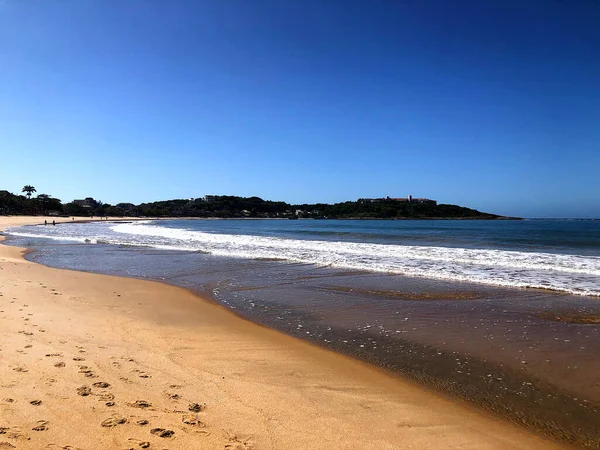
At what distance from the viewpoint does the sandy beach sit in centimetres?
322

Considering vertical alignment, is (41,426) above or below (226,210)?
below

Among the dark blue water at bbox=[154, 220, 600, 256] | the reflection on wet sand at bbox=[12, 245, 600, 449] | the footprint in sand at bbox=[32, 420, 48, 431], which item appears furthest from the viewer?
the dark blue water at bbox=[154, 220, 600, 256]

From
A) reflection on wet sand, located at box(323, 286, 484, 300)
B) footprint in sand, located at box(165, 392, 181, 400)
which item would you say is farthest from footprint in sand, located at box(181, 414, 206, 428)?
reflection on wet sand, located at box(323, 286, 484, 300)

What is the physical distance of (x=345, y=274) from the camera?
44.2ft

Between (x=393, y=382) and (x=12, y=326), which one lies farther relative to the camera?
(x=12, y=326)

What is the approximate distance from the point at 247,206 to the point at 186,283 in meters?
189

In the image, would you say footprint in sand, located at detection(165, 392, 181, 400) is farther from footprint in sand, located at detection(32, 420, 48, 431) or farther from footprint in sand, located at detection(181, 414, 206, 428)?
footprint in sand, located at detection(32, 420, 48, 431)

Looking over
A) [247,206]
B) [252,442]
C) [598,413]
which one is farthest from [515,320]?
[247,206]

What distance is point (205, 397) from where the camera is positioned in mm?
3961

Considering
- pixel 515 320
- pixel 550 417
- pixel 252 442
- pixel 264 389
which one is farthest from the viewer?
pixel 515 320

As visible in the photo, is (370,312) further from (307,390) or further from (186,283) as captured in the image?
(186,283)

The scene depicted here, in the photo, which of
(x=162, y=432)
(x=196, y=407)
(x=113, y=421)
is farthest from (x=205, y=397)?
(x=113, y=421)

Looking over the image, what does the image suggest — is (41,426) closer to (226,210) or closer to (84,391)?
(84,391)

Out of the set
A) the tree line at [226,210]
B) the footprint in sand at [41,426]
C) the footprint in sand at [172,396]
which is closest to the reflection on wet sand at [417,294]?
the footprint in sand at [172,396]
